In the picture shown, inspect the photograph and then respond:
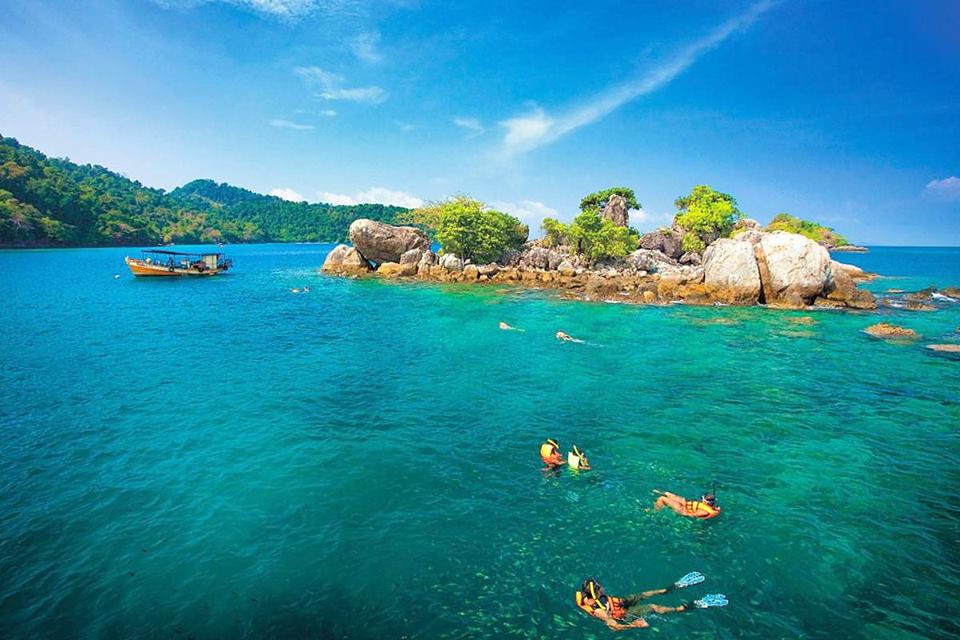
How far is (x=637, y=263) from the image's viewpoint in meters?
70.4

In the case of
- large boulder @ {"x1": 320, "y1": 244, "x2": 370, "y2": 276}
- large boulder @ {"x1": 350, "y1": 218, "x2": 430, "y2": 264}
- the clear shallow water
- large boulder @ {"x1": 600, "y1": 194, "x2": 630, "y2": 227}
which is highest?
large boulder @ {"x1": 600, "y1": 194, "x2": 630, "y2": 227}

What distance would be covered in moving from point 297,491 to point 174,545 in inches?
129

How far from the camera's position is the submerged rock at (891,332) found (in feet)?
109

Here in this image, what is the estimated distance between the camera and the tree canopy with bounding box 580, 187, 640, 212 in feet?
281

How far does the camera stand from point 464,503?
13664 mm

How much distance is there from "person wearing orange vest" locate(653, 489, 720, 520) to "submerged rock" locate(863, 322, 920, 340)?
30164 millimetres

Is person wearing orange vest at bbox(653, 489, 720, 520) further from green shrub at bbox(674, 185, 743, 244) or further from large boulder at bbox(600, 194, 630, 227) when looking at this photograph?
large boulder at bbox(600, 194, 630, 227)

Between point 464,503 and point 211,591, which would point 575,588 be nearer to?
point 464,503

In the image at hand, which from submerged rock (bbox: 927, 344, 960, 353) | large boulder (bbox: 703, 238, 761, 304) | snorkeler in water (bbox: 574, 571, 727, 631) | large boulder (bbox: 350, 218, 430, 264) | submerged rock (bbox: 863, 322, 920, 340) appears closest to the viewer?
snorkeler in water (bbox: 574, 571, 727, 631)

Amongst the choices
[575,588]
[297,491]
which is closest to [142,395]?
[297,491]

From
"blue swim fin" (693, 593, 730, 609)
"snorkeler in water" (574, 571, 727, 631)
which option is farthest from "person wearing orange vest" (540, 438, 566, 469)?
"blue swim fin" (693, 593, 730, 609)

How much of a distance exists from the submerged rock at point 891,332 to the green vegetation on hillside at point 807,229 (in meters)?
89.7

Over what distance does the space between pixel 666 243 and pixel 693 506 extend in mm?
73376

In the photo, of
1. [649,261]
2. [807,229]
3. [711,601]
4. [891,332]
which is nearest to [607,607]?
[711,601]
